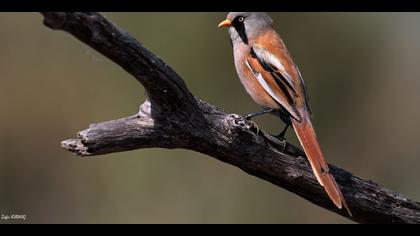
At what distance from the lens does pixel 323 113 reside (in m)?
8.46

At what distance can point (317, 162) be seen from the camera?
5.02 metres

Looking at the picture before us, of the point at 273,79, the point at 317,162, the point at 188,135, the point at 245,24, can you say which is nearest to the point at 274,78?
the point at 273,79

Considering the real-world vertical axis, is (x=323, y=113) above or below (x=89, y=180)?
above

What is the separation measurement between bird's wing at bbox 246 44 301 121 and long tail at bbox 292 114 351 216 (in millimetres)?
91

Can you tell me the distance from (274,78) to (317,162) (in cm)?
101

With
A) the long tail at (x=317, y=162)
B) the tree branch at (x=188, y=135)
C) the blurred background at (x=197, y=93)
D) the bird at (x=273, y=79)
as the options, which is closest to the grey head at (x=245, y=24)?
the bird at (x=273, y=79)

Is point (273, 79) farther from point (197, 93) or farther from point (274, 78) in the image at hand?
point (197, 93)

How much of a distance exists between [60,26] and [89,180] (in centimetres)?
442

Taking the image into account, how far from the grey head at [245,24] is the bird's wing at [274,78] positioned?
0.29 m

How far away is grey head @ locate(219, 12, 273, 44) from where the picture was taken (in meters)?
6.16

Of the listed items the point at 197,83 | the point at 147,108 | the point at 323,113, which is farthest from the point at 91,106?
the point at 147,108

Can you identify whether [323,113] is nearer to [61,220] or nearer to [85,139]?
[61,220]

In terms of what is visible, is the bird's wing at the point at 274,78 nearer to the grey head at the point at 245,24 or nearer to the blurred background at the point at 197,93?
the grey head at the point at 245,24

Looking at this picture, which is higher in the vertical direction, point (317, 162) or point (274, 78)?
point (274, 78)
